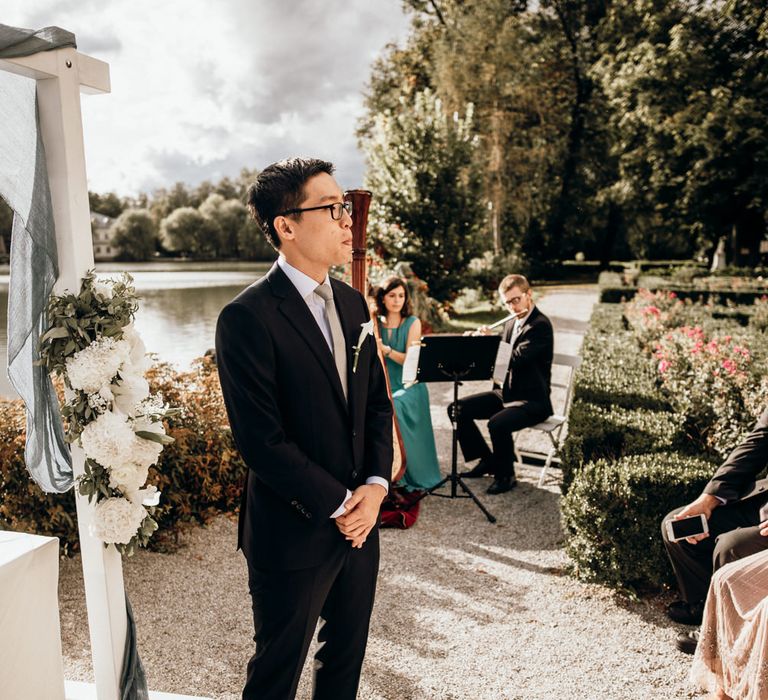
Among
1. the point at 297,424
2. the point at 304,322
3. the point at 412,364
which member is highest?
the point at 304,322

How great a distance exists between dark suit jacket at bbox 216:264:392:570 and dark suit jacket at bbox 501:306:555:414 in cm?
374

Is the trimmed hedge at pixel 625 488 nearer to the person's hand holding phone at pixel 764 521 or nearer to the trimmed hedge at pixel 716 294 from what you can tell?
the person's hand holding phone at pixel 764 521

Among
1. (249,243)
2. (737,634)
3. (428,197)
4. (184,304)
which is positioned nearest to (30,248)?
(737,634)

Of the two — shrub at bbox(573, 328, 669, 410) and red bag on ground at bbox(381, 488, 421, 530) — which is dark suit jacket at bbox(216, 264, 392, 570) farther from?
shrub at bbox(573, 328, 669, 410)

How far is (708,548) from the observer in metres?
3.16

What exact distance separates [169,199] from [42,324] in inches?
458

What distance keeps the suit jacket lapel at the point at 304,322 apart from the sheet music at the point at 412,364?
3.01 meters

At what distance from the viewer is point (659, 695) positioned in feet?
9.45

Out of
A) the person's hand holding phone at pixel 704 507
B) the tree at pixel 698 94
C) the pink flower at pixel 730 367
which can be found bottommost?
the person's hand holding phone at pixel 704 507

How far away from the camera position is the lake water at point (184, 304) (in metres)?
11.3

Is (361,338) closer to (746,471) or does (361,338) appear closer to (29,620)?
(29,620)

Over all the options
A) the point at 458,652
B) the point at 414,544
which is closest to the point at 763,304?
the point at 414,544

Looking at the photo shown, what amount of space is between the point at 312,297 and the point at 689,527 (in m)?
2.29

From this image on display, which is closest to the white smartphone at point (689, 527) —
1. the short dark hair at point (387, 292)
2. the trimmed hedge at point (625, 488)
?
the trimmed hedge at point (625, 488)
